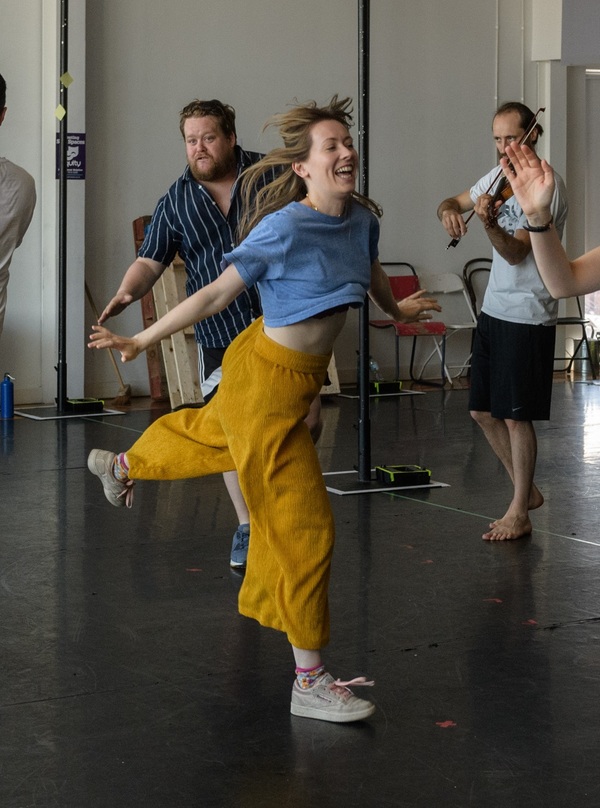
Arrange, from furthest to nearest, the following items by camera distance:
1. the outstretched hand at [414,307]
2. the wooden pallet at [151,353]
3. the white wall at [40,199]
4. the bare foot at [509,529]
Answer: the wooden pallet at [151,353]
the white wall at [40,199]
the bare foot at [509,529]
the outstretched hand at [414,307]

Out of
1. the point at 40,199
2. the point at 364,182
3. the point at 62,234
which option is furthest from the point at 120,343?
the point at 40,199

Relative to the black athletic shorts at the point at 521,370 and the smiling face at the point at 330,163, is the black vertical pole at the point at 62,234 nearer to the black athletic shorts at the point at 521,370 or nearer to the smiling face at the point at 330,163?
the black athletic shorts at the point at 521,370

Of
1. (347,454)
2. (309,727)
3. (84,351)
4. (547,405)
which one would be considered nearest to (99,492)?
(347,454)

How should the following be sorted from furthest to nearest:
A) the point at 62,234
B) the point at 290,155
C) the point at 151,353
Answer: the point at 151,353
the point at 62,234
the point at 290,155

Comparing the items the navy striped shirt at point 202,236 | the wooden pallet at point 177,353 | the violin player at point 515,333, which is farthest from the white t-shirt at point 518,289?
the wooden pallet at point 177,353

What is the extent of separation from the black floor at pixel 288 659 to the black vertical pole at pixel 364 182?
32 centimetres

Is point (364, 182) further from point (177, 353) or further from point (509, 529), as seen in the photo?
point (177, 353)

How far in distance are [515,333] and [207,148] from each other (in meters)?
1.36

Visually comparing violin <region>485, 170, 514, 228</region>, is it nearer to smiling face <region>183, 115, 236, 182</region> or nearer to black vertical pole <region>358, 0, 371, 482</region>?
smiling face <region>183, 115, 236, 182</region>

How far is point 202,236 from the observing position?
3.93m

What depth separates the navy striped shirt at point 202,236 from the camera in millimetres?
3904

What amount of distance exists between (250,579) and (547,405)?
1911 millimetres

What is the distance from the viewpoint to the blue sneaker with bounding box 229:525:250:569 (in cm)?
398

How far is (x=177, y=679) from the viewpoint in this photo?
2.93 metres
